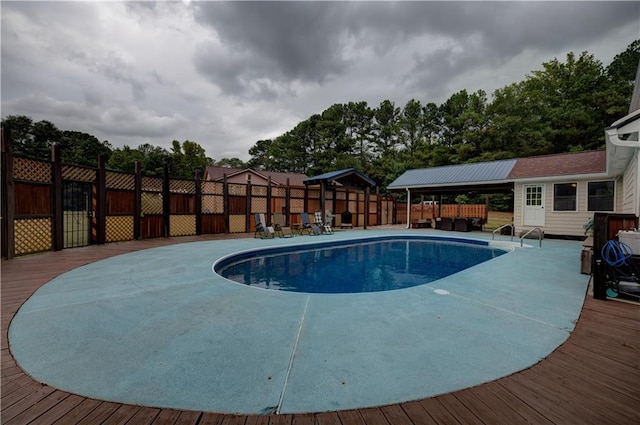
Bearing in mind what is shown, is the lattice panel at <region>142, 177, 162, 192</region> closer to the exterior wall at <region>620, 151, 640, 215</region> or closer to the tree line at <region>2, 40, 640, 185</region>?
the tree line at <region>2, 40, 640, 185</region>

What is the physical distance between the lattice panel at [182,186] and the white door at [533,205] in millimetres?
13825

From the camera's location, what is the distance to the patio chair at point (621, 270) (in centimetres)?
336

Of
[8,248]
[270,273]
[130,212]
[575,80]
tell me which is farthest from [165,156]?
[575,80]

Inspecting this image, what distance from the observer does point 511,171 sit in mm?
11469

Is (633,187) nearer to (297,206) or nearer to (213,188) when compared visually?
(297,206)

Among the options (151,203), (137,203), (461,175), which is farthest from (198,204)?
(461,175)

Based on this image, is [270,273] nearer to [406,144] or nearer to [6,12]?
[6,12]

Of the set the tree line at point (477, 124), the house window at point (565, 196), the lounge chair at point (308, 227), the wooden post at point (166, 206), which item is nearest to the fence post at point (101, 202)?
the wooden post at point (166, 206)

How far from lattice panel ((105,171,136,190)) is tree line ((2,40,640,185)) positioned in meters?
7.36

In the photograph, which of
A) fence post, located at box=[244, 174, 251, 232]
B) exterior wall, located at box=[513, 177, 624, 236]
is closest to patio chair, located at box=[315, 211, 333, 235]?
fence post, located at box=[244, 174, 251, 232]

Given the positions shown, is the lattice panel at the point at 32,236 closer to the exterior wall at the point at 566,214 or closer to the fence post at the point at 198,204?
the fence post at the point at 198,204

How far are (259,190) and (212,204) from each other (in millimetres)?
2181

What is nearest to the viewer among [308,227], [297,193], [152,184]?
[152,184]

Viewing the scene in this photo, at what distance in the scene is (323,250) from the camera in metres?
8.83
